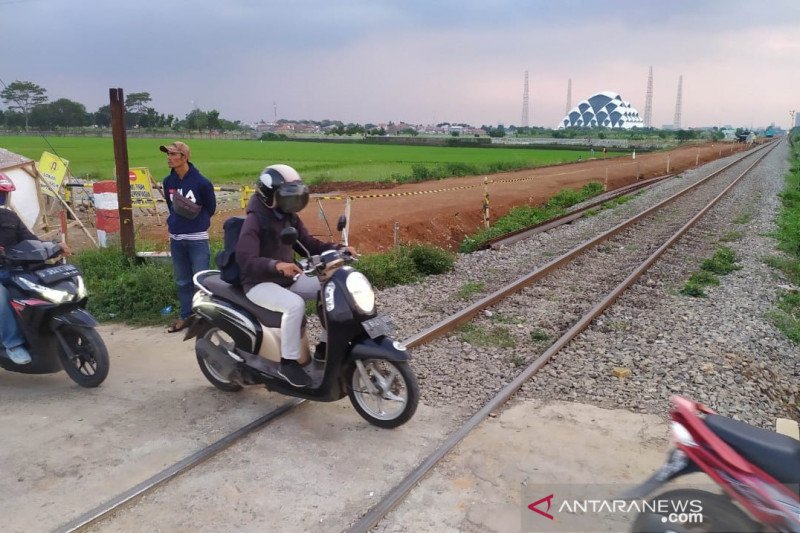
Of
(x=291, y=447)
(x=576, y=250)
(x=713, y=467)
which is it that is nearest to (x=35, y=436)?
(x=291, y=447)

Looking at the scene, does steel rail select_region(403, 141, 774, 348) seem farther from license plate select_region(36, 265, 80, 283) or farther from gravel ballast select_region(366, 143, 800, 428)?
license plate select_region(36, 265, 80, 283)

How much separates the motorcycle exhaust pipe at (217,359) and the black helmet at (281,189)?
1276 mm

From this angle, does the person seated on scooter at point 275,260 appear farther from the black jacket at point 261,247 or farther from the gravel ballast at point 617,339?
the gravel ballast at point 617,339

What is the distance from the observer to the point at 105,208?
10711 mm

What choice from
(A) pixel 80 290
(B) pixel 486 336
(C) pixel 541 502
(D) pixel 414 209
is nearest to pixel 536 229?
(D) pixel 414 209

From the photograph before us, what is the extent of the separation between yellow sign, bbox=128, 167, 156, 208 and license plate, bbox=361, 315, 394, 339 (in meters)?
10.4

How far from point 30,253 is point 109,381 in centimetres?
122

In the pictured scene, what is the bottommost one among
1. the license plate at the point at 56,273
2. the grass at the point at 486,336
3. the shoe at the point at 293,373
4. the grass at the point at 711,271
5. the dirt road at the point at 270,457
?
the dirt road at the point at 270,457

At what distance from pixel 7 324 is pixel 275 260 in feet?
8.04

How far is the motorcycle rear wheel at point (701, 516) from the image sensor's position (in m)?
Answer: 2.38

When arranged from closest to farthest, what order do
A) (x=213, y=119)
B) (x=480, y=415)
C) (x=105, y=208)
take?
(x=480, y=415) → (x=105, y=208) → (x=213, y=119)

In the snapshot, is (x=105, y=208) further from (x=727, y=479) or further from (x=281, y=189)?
(x=727, y=479)

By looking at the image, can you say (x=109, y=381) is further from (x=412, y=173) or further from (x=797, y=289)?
(x=412, y=173)

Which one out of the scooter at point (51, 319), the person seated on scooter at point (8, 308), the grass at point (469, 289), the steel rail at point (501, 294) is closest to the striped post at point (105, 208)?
the person seated on scooter at point (8, 308)
